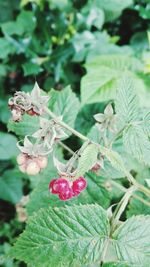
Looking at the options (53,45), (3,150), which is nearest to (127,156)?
(3,150)

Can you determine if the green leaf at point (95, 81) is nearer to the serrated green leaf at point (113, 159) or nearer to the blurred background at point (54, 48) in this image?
the blurred background at point (54, 48)

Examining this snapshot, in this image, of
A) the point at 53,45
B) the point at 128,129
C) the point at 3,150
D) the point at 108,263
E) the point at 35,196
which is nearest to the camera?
the point at 108,263

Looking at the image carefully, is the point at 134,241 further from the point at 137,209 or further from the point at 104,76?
the point at 104,76

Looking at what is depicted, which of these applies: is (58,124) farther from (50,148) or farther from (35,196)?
(35,196)

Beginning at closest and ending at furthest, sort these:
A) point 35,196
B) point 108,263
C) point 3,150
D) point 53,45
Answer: point 108,263, point 35,196, point 3,150, point 53,45

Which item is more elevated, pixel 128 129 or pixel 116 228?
pixel 128 129

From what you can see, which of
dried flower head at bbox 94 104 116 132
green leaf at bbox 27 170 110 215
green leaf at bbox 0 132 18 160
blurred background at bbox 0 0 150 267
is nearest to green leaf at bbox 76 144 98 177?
dried flower head at bbox 94 104 116 132

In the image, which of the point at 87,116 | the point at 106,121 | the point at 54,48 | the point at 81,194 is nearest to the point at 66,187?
the point at 106,121

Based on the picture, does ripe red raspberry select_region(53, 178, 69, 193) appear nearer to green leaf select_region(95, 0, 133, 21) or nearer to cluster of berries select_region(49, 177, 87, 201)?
cluster of berries select_region(49, 177, 87, 201)
